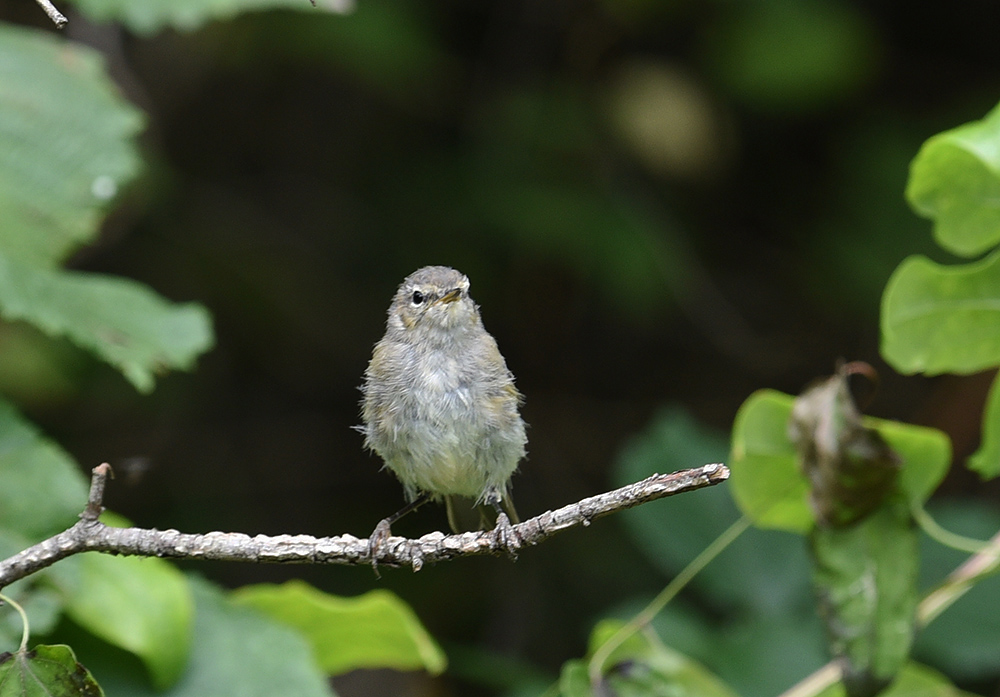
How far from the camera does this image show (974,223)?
108 inches

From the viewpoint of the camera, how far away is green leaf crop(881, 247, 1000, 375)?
9.25ft

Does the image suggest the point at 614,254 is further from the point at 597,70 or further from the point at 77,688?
the point at 77,688

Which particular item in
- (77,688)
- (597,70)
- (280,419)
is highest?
(597,70)

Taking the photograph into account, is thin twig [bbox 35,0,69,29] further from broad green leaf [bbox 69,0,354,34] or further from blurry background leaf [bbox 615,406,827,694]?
blurry background leaf [bbox 615,406,827,694]

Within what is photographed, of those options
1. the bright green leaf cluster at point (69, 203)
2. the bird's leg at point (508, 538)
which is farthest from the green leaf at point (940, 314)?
the bright green leaf cluster at point (69, 203)

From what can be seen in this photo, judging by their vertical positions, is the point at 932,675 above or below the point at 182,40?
below

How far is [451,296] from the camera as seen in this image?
3502 millimetres

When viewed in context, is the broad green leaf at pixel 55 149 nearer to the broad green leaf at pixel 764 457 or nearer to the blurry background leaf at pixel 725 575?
the broad green leaf at pixel 764 457

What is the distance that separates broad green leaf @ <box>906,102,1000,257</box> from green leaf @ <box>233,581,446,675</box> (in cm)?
189

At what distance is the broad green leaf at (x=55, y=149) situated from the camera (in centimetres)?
309

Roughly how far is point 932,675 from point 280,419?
497 centimetres

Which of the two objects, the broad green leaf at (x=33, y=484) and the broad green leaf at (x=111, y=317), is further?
the broad green leaf at (x=111, y=317)

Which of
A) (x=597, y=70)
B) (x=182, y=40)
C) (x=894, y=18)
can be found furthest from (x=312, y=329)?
(x=894, y=18)

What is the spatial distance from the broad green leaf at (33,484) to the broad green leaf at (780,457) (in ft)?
5.85
